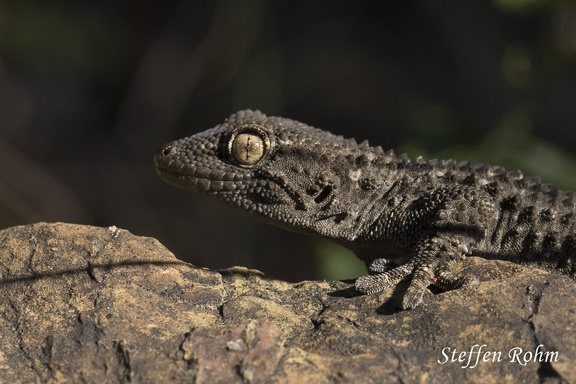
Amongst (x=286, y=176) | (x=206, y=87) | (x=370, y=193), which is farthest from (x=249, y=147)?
(x=206, y=87)

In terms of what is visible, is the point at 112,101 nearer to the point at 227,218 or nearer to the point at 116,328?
the point at 227,218

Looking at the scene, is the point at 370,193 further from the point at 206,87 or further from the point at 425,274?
the point at 206,87

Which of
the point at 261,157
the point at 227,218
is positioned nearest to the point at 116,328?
the point at 261,157

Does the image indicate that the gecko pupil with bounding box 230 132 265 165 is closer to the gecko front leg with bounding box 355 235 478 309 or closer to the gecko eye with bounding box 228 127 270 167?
the gecko eye with bounding box 228 127 270 167

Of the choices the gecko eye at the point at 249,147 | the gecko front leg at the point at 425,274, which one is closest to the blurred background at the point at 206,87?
the gecko eye at the point at 249,147

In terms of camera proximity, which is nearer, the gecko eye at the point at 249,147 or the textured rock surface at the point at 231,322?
the textured rock surface at the point at 231,322

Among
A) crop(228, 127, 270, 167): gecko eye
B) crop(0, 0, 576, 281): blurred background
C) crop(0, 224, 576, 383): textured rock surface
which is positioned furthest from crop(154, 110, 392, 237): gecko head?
crop(0, 0, 576, 281): blurred background

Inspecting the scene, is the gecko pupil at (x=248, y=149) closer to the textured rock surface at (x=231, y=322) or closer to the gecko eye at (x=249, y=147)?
the gecko eye at (x=249, y=147)
